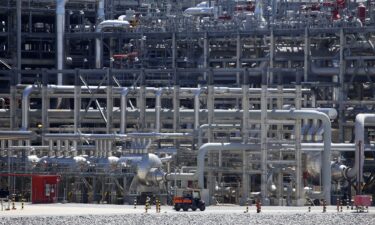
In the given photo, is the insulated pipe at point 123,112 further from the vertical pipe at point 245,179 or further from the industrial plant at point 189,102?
the vertical pipe at point 245,179

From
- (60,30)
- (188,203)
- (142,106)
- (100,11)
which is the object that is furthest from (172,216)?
(100,11)

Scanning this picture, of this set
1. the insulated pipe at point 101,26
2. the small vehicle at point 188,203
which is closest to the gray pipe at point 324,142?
the small vehicle at point 188,203

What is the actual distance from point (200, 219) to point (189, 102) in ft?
83.5

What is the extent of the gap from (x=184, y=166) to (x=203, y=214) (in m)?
11.8

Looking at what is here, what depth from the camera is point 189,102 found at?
336ft

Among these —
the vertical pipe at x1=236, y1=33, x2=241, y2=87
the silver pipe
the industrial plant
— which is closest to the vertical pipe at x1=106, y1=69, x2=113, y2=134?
the industrial plant

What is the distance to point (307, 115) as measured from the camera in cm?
8856

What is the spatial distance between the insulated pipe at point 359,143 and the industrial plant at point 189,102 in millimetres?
79

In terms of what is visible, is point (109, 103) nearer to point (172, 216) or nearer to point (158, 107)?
point (158, 107)

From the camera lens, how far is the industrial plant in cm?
8838

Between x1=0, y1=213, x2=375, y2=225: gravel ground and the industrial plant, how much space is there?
7.36 m

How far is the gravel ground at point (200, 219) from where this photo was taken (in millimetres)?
76250

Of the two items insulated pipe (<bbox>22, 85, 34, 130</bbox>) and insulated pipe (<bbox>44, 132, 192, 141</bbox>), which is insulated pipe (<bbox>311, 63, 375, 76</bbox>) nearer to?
insulated pipe (<bbox>44, 132, 192, 141</bbox>)

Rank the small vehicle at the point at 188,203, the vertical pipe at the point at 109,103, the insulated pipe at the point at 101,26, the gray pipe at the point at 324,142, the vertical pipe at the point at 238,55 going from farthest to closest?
the insulated pipe at the point at 101,26
the vertical pipe at the point at 238,55
the vertical pipe at the point at 109,103
the gray pipe at the point at 324,142
the small vehicle at the point at 188,203
